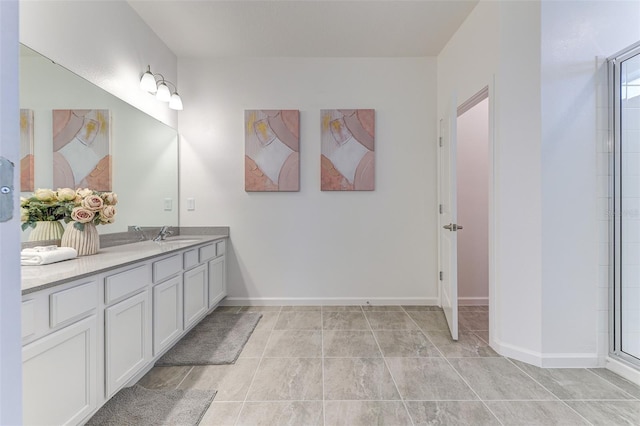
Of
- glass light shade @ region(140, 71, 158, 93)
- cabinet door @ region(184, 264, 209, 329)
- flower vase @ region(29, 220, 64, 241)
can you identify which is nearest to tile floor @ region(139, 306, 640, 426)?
cabinet door @ region(184, 264, 209, 329)

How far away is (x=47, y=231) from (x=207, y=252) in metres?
1.20

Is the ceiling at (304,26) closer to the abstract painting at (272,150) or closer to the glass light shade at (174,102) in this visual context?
the glass light shade at (174,102)

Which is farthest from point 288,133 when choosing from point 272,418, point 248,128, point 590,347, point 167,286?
point 590,347

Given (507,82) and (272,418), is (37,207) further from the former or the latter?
(507,82)

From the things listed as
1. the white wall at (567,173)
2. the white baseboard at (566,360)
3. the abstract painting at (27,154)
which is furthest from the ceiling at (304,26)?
the white baseboard at (566,360)

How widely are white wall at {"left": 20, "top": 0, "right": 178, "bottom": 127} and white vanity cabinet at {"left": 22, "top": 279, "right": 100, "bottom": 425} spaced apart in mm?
1391

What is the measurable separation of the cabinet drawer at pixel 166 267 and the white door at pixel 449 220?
214cm

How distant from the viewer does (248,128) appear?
127 inches

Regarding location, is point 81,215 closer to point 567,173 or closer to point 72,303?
point 72,303

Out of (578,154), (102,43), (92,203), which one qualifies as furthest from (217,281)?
(578,154)

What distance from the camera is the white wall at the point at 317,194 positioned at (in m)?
3.25

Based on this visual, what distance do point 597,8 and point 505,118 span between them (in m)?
0.87

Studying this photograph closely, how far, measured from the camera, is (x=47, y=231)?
1.73m

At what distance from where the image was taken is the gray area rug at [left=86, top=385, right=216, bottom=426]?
4.95 ft
